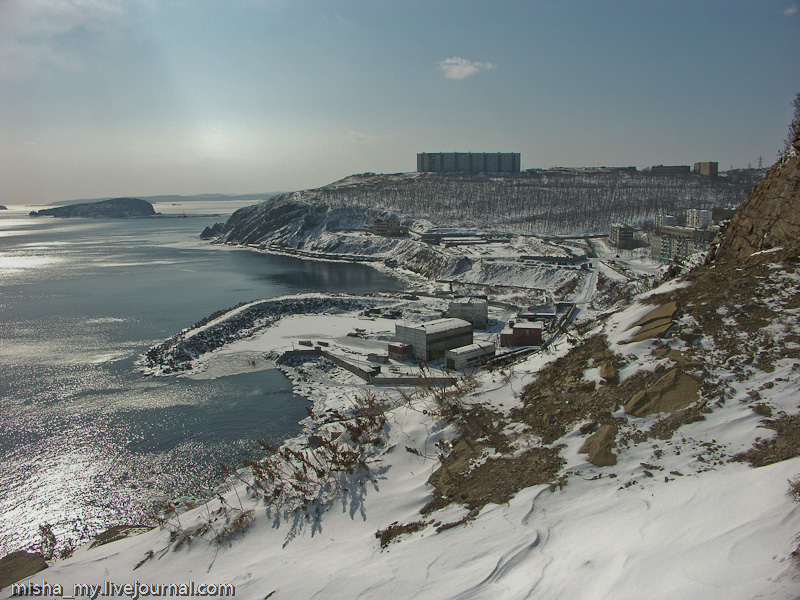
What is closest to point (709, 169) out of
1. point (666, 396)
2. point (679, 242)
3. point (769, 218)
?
point (679, 242)

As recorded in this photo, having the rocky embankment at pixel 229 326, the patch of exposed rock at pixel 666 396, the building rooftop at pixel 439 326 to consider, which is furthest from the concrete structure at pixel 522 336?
the patch of exposed rock at pixel 666 396

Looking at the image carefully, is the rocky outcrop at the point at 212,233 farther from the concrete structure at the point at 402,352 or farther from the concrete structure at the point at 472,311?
the concrete structure at the point at 402,352

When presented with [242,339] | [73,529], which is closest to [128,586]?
[73,529]

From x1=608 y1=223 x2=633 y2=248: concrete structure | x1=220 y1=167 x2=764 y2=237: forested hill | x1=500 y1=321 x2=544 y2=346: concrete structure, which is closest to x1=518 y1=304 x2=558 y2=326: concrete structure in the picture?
x1=500 y1=321 x2=544 y2=346: concrete structure

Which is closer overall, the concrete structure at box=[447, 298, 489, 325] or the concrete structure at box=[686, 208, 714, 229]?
the concrete structure at box=[447, 298, 489, 325]

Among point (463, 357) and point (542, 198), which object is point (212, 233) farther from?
point (463, 357)

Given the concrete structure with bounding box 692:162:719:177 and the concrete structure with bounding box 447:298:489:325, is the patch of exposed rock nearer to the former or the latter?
the concrete structure with bounding box 447:298:489:325

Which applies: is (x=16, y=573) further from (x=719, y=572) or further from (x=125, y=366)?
(x=125, y=366)
